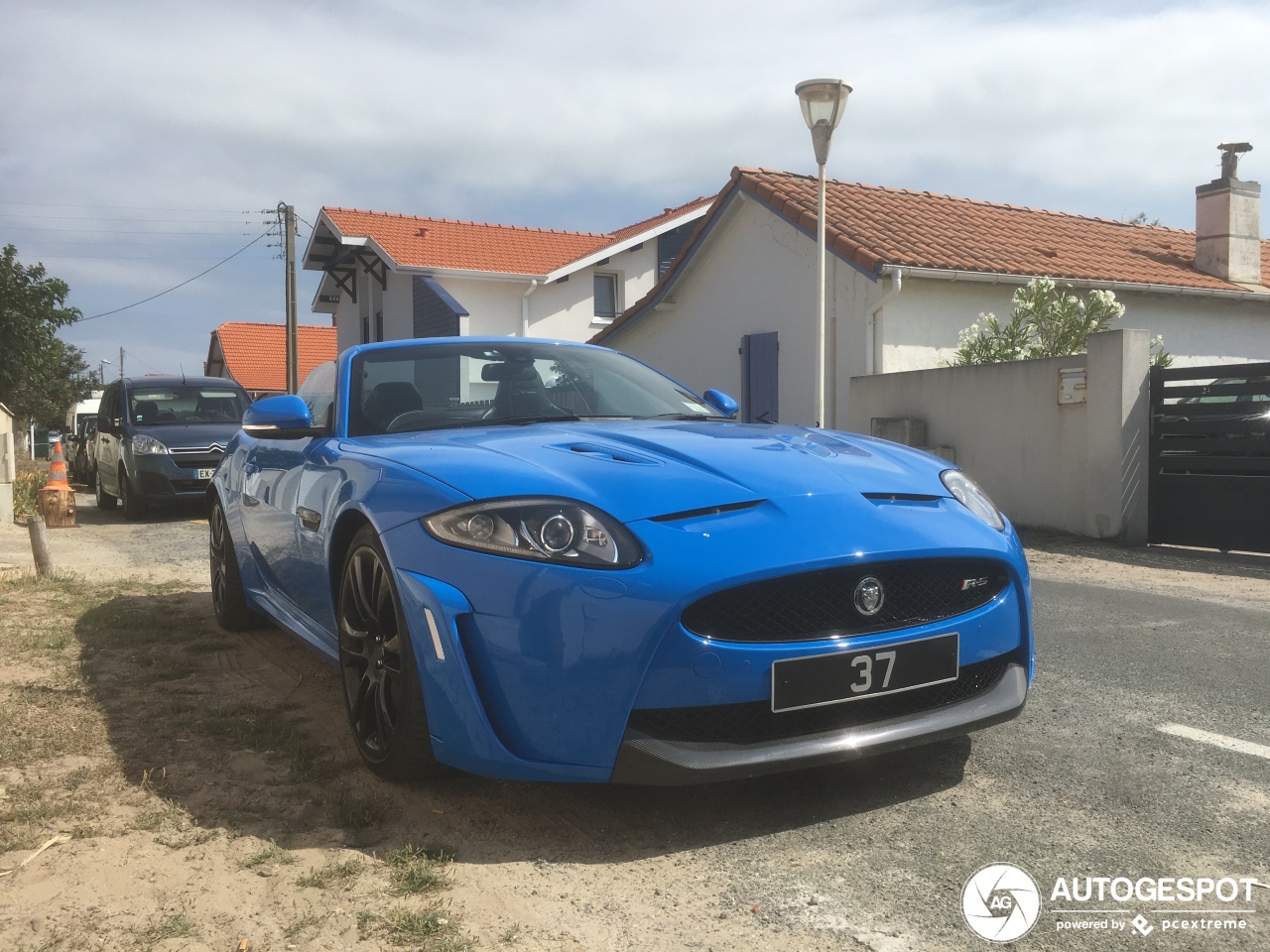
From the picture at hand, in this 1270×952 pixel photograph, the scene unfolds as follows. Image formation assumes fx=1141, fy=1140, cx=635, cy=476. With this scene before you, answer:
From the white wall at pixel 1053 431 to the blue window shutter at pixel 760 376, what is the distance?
4031mm

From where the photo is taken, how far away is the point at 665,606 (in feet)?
8.45

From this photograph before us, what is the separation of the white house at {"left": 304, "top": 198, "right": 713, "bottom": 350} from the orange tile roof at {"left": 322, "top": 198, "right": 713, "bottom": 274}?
3cm

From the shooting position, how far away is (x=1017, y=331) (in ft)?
42.0

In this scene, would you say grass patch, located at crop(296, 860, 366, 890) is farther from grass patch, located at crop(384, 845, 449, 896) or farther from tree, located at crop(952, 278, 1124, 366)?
tree, located at crop(952, 278, 1124, 366)

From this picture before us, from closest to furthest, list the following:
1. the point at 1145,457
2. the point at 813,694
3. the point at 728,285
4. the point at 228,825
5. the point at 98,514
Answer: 1. the point at 813,694
2. the point at 228,825
3. the point at 1145,457
4. the point at 98,514
5. the point at 728,285

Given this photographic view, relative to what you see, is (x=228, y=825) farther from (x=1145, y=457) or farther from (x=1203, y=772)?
(x=1145, y=457)

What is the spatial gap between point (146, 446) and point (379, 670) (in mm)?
10853

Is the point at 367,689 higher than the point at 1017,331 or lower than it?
lower

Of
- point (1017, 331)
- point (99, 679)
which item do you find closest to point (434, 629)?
point (99, 679)

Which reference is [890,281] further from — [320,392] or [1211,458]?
[320,392]

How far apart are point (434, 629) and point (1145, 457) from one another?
8151 mm

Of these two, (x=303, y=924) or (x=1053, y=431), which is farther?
(x=1053, y=431)

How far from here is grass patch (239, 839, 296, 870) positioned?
8.82 feet

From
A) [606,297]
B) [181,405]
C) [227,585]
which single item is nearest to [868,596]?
[227,585]
